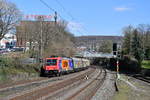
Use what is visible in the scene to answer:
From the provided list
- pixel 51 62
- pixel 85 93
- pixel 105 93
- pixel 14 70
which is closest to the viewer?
pixel 85 93

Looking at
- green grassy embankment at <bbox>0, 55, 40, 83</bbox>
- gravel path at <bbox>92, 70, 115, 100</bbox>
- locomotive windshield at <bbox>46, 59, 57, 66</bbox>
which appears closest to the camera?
gravel path at <bbox>92, 70, 115, 100</bbox>

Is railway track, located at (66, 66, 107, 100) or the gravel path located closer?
railway track, located at (66, 66, 107, 100)

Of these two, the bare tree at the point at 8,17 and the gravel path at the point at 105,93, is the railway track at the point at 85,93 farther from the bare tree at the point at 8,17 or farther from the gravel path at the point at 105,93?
the bare tree at the point at 8,17

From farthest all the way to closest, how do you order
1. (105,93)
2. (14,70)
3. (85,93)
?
(14,70) → (105,93) → (85,93)

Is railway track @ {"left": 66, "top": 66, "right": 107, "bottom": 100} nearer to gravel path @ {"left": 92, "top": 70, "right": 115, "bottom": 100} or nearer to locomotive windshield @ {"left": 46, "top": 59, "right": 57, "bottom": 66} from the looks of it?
gravel path @ {"left": 92, "top": 70, "right": 115, "bottom": 100}

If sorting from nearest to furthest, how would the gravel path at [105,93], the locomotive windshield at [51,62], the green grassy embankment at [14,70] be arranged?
the gravel path at [105,93] → the green grassy embankment at [14,70] → the locomotive windshield at [51,62]

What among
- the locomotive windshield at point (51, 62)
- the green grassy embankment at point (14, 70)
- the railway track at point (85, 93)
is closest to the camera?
the railway track at point (85, 93)

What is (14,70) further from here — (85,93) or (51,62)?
(85,93)

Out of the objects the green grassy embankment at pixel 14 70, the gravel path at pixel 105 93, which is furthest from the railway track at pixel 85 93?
the green grassy embankment at pixel 14 70

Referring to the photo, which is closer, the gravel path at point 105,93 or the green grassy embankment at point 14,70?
the gravel path at point 105,93

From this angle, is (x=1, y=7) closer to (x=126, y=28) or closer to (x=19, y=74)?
(x=19, y=74)

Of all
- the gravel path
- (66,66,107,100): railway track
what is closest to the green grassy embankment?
(66,66,107,100): railway track

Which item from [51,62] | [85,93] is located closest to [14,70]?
[51,62]

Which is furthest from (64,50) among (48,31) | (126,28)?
(126,28)
